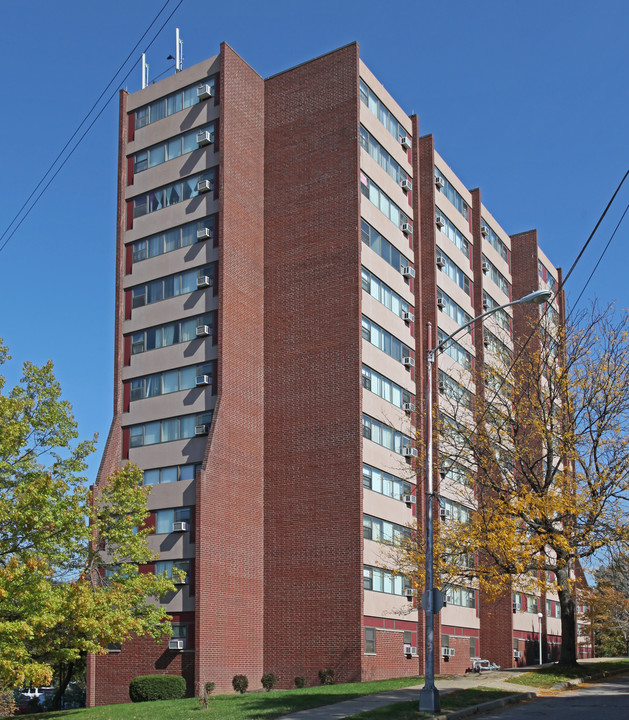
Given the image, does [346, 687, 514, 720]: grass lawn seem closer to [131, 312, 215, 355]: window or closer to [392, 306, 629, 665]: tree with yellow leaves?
[392, 306, 629, 665]: tree with yellow leaves

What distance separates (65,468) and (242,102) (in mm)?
23589

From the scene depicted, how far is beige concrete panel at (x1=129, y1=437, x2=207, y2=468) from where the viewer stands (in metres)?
40.3

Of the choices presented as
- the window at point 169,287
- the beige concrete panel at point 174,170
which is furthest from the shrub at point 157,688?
the beige concrete panel at point 174,170

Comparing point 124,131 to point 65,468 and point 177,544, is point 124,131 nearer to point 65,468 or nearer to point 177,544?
point 177,544

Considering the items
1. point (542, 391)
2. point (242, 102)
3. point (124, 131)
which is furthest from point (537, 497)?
point (124, 131)

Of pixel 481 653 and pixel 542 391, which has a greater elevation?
pixel 542 391

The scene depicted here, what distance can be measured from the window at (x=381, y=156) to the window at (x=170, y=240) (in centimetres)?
818

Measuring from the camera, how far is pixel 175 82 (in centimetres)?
4575

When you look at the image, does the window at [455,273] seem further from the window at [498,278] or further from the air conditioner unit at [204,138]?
the air conditioner unit at [204,138]

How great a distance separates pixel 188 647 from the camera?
122ft

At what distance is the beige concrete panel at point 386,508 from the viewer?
130 ft

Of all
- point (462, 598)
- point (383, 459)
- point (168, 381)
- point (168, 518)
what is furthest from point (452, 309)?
point (168, 518)

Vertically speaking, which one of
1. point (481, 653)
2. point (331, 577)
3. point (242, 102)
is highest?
point (242, 102)

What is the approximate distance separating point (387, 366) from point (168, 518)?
1235cm
